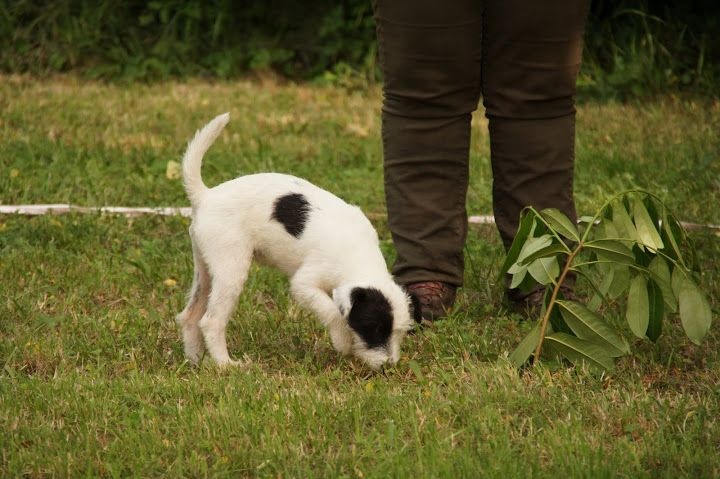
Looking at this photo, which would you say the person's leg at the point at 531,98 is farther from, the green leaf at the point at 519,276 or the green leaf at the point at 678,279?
the green leaf at the point at 678,279

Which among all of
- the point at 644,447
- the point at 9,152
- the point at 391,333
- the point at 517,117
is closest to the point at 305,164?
the point at 9,152

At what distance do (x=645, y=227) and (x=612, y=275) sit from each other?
19 cm

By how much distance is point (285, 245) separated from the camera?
3807mm

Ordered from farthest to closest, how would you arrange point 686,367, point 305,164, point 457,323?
point 305,164 < point 457,323 < point 686,367

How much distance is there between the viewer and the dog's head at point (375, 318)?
3504 mm

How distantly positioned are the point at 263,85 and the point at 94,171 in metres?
3.27

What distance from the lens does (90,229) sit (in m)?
5.38

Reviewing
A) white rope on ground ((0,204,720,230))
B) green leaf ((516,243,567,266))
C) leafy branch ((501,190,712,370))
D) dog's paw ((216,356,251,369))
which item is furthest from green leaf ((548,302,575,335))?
white rope on ground ((0,204,720,230))

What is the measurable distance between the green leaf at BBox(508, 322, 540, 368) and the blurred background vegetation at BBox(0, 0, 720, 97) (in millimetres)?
5652

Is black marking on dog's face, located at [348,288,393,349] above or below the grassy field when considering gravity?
above

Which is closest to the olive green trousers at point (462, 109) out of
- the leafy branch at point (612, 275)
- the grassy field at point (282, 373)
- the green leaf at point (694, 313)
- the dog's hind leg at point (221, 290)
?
the grassy field at point (282, 373)

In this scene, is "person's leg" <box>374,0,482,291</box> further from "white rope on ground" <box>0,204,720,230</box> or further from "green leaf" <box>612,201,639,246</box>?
"white rope on ground" <box>0,204,720,230</box>

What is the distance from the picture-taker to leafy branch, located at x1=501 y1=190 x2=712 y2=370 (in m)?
3.45

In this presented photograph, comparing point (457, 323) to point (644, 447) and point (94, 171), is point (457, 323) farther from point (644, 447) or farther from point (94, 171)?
point (94, 171)
